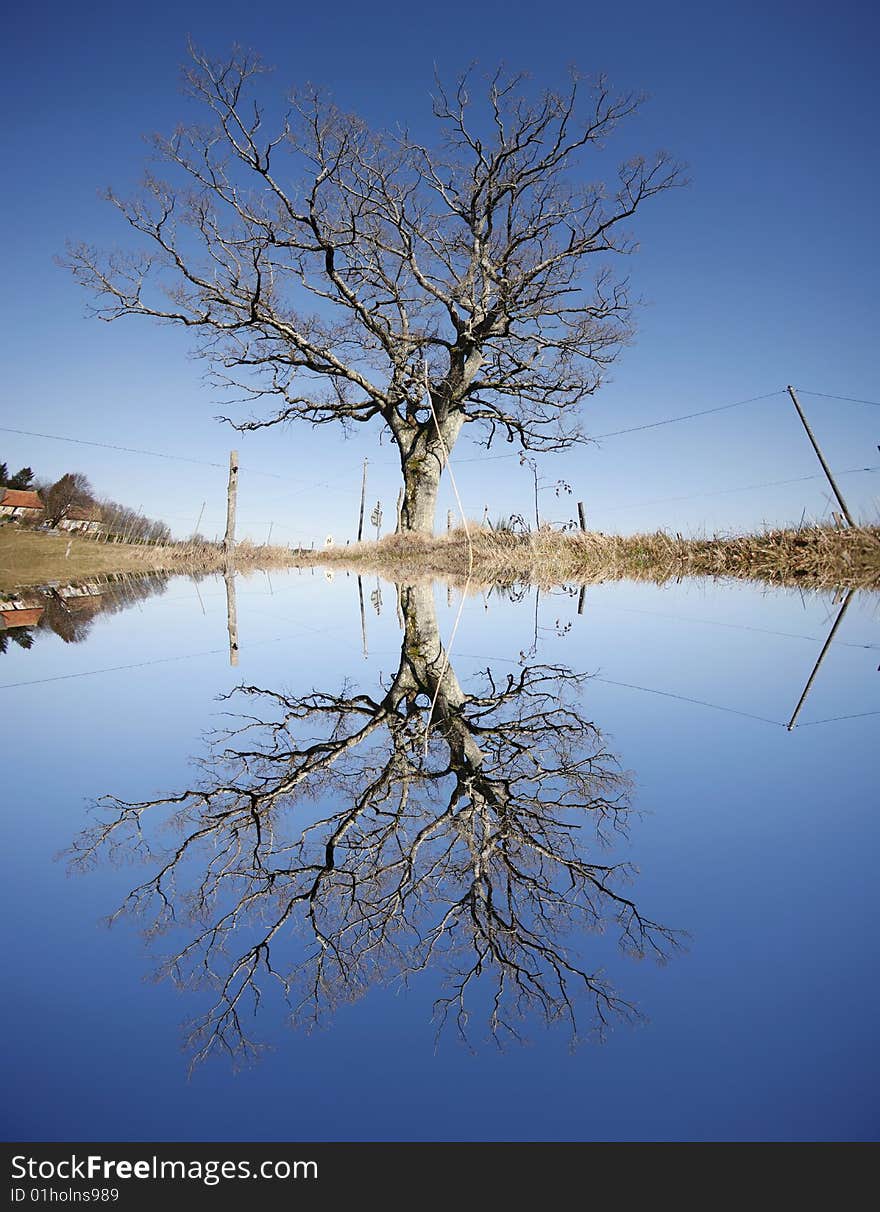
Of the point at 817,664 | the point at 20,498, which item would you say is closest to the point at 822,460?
the point at 817,664

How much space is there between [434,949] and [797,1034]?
587 mm

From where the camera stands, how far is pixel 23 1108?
90 centimetres

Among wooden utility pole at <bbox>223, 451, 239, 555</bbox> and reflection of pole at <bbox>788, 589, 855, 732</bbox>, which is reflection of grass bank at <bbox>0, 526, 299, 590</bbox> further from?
reflection of pole at <bbox>788, 589, 855, 732</bbox>

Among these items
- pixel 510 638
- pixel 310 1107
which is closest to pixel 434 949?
pixel 310 1107

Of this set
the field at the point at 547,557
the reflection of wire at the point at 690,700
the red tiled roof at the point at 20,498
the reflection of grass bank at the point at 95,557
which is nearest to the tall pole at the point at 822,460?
the field at the point at 547,557

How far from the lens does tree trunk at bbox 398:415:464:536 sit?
1633cm

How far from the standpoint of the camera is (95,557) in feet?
69.4

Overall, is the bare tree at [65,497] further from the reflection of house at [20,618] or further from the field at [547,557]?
the reflection of house at [20,618]

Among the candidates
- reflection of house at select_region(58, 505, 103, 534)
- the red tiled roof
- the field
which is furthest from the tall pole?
the red tiled roof

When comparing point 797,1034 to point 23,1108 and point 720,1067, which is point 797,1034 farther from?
point 23,1108

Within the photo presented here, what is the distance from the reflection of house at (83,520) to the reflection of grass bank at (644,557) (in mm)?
11818

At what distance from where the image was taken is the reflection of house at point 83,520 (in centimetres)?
2599

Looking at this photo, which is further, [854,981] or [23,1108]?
[854,981]
